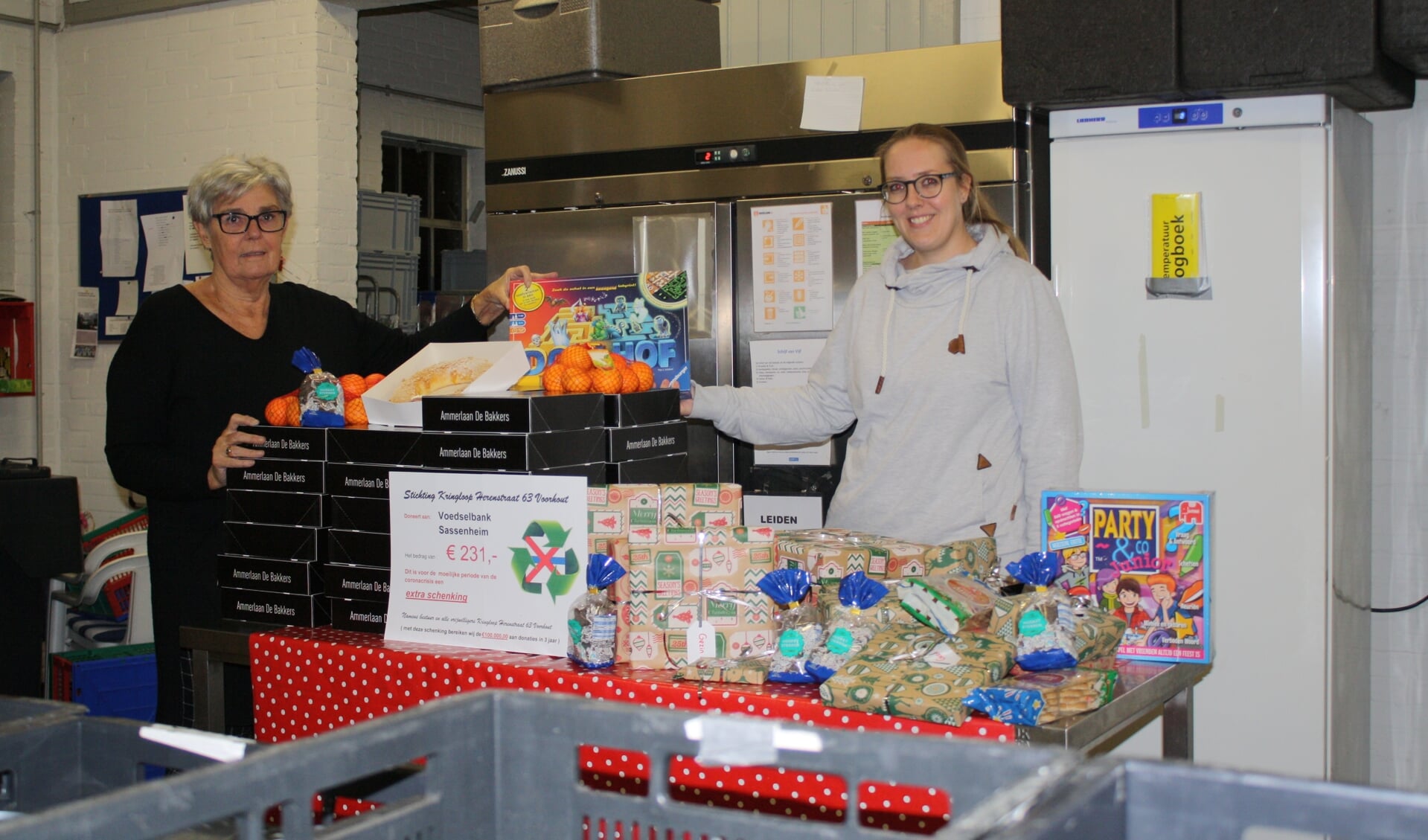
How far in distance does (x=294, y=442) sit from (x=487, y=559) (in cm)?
52

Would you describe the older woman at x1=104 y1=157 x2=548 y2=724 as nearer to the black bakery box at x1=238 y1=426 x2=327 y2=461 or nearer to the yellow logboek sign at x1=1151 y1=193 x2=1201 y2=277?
the black bakery box at x1=238 y1=426 x2=327 y2=461

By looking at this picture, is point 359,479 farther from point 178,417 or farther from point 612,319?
point 178,417

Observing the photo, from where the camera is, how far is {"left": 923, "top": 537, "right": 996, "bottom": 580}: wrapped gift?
6.82ft

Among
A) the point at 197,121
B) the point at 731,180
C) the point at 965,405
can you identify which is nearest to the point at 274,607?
the point at 965,405

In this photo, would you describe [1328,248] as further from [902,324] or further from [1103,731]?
[1103,731]

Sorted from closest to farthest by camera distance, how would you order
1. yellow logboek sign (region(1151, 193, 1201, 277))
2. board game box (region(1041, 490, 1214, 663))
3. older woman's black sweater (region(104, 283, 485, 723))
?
board game box (region(1041, 490, 1214, 663)) → older woman's black sweater (region(104, 283, 485, 723)) → yellow logboek sign (region(1151, 193, 1201, 277))

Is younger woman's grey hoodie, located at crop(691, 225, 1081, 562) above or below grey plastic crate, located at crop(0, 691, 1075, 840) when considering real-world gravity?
above

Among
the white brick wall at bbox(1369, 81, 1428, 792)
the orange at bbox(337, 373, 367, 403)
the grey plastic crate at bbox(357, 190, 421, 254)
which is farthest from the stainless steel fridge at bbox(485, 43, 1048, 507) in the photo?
the grey plastic crate at bbox(357, 190, 421, 254)

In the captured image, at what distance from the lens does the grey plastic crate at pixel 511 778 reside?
755 millimetres

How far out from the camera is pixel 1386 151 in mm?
3760

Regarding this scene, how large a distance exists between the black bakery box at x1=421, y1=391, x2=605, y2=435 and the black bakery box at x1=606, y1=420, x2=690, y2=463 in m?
0.04

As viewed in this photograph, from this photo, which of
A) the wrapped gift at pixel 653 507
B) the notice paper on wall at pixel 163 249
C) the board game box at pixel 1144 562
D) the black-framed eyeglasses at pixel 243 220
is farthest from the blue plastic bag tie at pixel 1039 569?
the notice paper on wall at pixel 163 249

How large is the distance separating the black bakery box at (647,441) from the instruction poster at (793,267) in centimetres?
169

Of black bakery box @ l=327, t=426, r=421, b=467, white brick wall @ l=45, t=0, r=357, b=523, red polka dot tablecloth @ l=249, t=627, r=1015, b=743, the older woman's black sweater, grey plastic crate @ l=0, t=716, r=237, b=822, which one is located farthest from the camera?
white brick wall @ l=45, t=0, r=357, b=523
